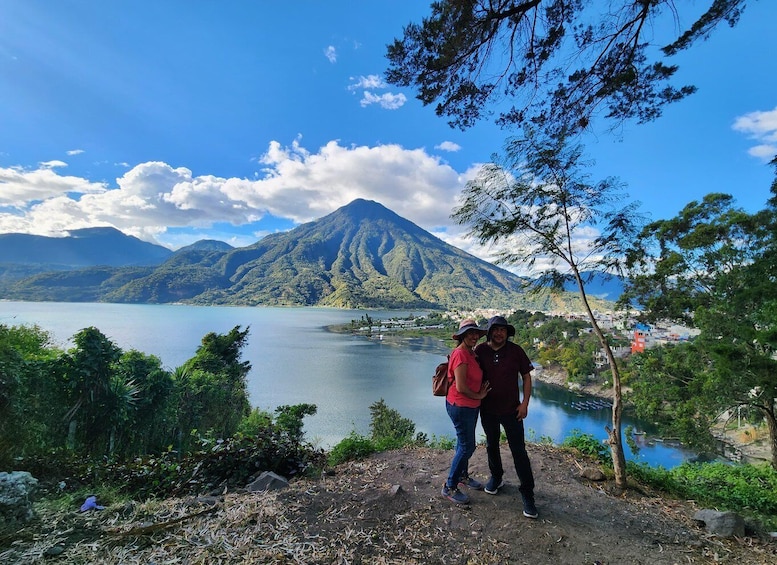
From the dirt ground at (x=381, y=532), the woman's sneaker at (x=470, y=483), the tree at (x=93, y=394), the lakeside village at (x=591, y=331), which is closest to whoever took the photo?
the dirt ground at (x=381, y=532)

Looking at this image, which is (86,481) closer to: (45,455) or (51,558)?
(45,455)

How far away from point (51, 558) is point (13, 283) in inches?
8308

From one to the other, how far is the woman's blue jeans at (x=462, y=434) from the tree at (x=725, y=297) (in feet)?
18.1

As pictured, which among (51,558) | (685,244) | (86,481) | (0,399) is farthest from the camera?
(685,244)

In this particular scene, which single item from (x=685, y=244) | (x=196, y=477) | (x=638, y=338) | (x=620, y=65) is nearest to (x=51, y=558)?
(x=196, y=477)

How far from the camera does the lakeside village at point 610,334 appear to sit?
52.2 ft

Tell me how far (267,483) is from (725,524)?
3.71 meters

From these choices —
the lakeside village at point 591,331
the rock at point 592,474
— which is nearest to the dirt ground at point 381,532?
the rock at point 592,474

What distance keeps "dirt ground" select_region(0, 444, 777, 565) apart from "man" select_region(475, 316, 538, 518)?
10.4 inches

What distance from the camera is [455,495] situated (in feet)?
9.70

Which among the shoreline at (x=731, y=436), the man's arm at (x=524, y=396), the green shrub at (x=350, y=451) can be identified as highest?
the man's arm at (x=524, y=396)

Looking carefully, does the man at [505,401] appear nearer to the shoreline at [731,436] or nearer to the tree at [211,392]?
the tree at [211,392]

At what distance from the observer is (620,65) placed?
3.81 m

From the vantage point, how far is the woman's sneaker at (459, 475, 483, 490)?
3200 millimetres
